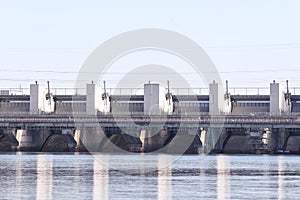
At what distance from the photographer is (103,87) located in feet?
571

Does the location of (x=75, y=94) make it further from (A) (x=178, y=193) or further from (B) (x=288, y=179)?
(A) (x=178, y=193)

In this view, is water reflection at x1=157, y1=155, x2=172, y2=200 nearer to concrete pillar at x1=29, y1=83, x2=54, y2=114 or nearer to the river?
the river

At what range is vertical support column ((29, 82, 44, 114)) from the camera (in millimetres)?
167250

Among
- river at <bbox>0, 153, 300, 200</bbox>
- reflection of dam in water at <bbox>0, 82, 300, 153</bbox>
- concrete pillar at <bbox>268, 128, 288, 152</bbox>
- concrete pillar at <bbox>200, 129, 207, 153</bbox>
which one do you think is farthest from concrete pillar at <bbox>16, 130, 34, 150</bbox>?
river at <bbox>0, 153, 300, 200</bbox>

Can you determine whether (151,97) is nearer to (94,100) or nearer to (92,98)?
(94,100)

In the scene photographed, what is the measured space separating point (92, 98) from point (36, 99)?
30.8 ft

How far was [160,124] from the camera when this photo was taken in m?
148

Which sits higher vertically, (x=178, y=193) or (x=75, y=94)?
(x=75, y=94)

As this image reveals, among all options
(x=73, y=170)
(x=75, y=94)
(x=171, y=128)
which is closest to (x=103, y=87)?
(x=75, y=94)

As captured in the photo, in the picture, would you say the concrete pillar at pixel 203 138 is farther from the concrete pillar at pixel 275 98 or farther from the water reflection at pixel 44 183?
the water reflection at pixel 44 183

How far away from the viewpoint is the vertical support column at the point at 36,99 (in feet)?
549

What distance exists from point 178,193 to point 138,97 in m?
111

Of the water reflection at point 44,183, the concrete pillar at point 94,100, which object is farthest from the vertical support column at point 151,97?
the water reflection at point 44,183

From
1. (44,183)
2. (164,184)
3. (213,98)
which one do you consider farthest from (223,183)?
(213,98)
